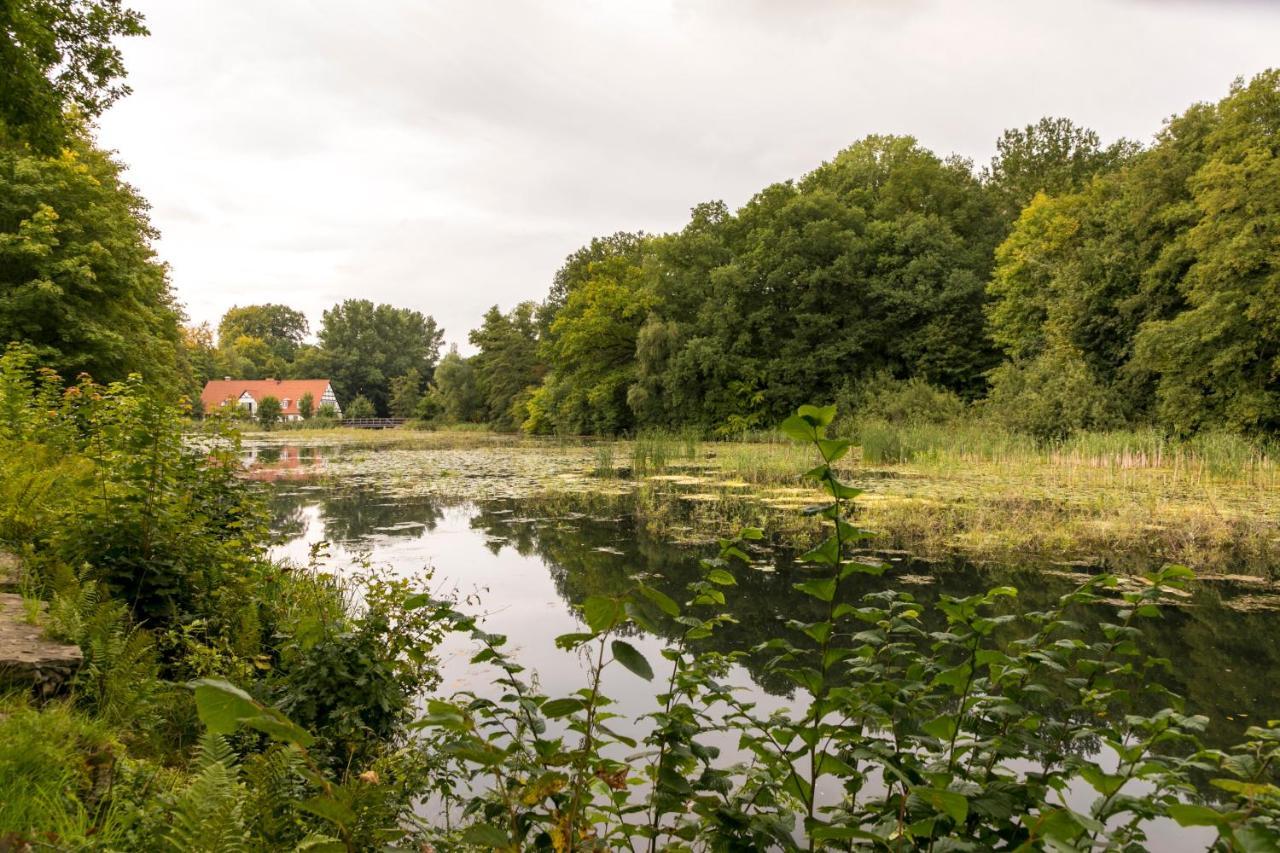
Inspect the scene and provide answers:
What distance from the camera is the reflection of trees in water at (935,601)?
163 inches

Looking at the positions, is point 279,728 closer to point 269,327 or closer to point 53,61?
point 53,61

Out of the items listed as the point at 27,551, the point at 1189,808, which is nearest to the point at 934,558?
the point at 1189,808

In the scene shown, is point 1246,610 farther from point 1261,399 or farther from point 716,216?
point 716,216

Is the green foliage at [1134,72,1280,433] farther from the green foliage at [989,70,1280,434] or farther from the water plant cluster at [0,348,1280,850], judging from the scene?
the water plant cluster at [0,348,1280,850]

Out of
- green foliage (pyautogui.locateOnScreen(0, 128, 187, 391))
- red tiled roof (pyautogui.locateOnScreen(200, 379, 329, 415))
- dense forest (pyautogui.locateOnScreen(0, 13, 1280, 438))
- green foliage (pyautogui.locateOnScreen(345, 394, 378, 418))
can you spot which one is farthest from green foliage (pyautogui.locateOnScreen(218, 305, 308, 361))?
green foliage (pyautogui.locateOnScreen(0, 128, 187, 391))

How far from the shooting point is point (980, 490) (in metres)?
11.4

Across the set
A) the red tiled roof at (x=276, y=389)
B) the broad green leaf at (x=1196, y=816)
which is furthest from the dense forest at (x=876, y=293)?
the red tiled roof at (x=276, y=389)

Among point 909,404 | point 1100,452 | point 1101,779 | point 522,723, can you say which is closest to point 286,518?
point 522,723

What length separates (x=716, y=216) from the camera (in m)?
33.4

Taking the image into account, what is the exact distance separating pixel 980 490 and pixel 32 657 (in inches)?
466

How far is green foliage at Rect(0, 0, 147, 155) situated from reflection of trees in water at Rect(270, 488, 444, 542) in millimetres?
6205

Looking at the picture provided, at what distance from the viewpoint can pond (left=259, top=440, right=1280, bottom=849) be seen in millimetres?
4367

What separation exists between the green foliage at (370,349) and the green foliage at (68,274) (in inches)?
2127

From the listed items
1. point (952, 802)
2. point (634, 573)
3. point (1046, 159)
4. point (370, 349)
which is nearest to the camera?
point (952, 802)
